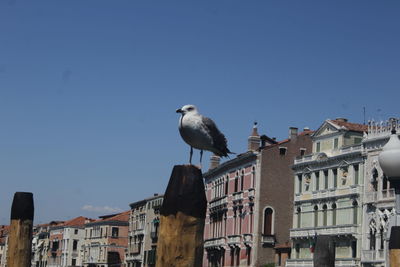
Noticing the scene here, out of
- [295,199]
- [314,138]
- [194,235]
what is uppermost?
[314,138]

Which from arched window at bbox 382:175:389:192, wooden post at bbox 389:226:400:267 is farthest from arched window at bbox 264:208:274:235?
wooden post at bbox 389:226:400:267

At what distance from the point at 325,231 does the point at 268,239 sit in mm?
9800

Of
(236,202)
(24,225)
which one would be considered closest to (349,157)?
(236,202)

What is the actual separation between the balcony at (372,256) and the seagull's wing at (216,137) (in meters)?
32.3

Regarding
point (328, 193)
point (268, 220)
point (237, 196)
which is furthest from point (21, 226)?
point (237, 196)

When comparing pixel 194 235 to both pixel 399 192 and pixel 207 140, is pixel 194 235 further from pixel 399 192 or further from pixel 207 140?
pixel 399 192

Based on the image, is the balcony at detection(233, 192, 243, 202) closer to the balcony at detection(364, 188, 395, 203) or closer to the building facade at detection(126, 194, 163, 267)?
the balcony at detection(364, 188, 395, 203)

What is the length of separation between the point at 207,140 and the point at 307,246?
4000cm

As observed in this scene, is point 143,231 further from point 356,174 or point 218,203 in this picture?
point 356,174

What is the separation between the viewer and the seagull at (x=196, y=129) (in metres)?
10.5

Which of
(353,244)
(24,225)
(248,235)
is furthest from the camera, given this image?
(248,235)

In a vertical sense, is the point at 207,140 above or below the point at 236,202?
below

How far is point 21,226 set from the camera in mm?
16219

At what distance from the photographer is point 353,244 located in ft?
149
